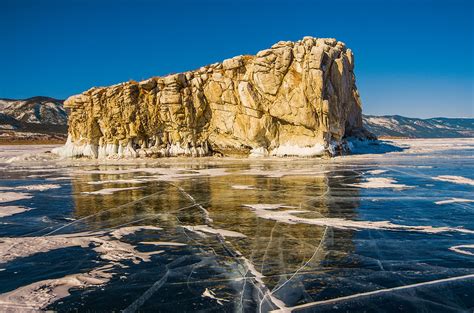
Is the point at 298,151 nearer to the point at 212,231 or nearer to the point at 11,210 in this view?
the point at 11,210

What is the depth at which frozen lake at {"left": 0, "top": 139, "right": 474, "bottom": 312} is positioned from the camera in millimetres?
6562

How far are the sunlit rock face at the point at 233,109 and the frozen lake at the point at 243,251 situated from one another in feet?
85.4

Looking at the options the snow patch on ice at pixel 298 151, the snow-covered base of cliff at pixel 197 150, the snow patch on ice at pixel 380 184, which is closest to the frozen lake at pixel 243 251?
the snow patch on ice at pixel 380 184

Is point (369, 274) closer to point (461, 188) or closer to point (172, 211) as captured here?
point (172, 211)

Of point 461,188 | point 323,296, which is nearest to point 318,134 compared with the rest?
point 461,188

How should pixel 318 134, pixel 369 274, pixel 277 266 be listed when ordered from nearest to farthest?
1. pixel 369 274
2. pixel 277 266
3. pixel 318 134

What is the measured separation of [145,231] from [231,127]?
35.9 metres

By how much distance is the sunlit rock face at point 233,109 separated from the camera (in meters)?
43.2

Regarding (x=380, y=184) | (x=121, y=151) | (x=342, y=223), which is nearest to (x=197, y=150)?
(x=121, y=151)

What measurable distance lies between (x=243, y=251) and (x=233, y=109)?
38873 mm

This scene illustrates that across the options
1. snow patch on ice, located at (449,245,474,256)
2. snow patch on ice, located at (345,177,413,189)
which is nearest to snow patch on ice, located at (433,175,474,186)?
snow patch on ice, located at (345,177,413,189)

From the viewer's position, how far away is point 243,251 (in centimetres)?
925

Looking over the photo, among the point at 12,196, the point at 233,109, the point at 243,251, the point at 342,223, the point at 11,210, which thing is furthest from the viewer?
the point at 233,109

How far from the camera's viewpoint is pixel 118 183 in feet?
77.2
